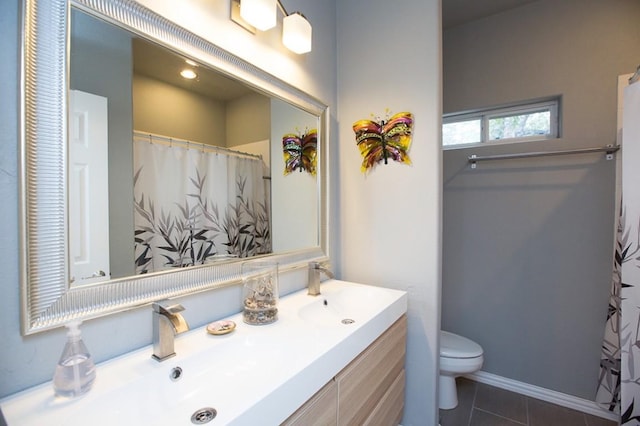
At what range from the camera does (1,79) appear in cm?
64

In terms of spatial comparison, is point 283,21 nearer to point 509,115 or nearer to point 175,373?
point 175,373

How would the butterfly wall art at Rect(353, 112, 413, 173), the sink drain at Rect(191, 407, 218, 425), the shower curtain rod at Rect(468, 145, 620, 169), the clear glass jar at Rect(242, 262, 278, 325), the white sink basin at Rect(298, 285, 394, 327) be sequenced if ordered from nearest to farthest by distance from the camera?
1. the sink drain at Rect(191, 407, 218, 425)
2. the clear glass jar at Rect(242, 262, 278, 325)
3. the white sink basin at Rect(298, 285, 394, 327)
4. the butterfly wall art at Rect(353, 112, 413, 173)
5. the shower curtain rod at Rect(468, 145, 620, 169)

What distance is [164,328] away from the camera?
82cm

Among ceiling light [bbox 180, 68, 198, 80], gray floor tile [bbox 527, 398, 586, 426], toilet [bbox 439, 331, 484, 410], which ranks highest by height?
ceiling light [bbox 180, 68, 198, 80]

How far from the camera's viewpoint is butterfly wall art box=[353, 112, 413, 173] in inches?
62.3

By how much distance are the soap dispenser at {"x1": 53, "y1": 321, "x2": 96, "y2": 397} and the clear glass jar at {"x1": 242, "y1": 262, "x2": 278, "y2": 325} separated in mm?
487

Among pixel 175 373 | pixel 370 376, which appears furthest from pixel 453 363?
pixel 175 373

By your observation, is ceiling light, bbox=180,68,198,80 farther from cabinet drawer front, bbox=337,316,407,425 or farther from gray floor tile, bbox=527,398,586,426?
gray floor tile, bbox=527,398,586,426

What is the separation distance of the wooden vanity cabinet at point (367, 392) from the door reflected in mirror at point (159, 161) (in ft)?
2.02

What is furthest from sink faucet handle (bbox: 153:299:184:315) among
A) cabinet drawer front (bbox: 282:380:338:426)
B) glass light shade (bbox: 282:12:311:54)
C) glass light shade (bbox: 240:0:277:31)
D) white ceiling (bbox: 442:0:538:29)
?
white ceiling (bbox: 442:0:538:29)

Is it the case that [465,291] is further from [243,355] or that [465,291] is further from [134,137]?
[134,137]

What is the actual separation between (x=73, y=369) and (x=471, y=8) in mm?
2793

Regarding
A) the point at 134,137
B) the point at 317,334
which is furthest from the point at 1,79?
the point at 317,334

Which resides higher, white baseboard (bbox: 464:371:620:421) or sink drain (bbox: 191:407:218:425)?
sink drain (bbox: 191:407:218:425)
